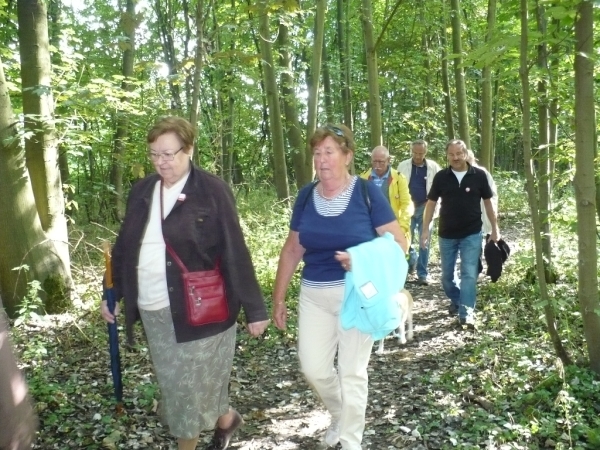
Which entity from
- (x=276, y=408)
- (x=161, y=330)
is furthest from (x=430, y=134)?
(x=161, y=330)

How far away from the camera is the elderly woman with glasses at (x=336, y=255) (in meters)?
3.61

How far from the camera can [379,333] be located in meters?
3.49

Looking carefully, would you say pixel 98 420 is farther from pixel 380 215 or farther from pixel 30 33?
pixel 30 33

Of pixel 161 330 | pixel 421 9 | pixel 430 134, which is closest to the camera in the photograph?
pixel 161 330

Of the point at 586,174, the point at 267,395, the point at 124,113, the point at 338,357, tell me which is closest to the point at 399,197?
the point at 586,174

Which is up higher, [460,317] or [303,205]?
[303,205]

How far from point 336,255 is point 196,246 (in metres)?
0.86

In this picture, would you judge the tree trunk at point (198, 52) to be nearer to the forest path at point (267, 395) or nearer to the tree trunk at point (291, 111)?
the forest path at point (267, 395)

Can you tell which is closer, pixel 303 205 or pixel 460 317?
pixel 303 205

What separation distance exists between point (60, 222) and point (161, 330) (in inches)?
165

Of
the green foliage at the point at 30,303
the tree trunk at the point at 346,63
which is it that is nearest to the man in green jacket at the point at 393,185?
the green foliage at the point at 30,303

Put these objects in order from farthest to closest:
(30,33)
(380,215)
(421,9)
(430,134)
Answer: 1. (430,134)
2. (421,9)
3. (30,33)
4. (380,215)

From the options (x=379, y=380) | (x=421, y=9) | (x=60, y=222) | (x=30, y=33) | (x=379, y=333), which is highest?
(x=421, y=9)

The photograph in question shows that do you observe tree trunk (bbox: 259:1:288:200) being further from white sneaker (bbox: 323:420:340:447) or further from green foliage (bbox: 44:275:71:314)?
white sneaker (bbox: 323:420:340:447)
